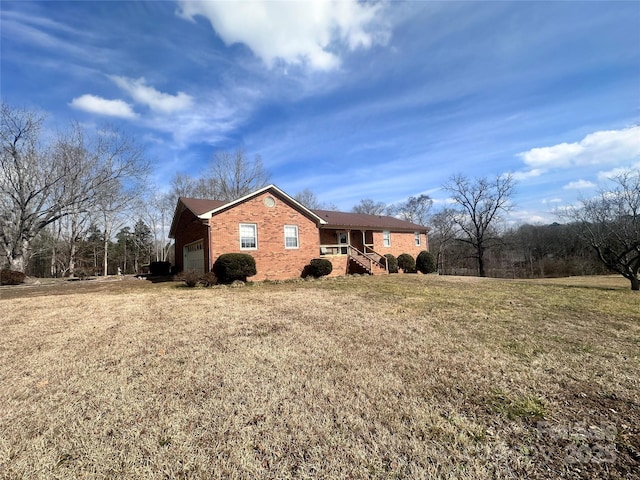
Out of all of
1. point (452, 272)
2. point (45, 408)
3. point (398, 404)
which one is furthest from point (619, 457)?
point (452, 272)

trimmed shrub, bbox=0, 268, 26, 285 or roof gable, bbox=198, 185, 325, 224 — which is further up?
roof gable, bbox=198, 185, 325, 224

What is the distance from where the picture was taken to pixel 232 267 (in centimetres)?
1441

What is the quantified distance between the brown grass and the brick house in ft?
29.7

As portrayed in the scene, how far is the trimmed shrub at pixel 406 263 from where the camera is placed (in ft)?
77.9

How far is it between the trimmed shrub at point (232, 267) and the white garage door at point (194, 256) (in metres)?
2.51

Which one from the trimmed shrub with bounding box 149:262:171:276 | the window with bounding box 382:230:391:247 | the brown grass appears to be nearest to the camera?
the brown grass

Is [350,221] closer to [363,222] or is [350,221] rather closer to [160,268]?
[363,222]

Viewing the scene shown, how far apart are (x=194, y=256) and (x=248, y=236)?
4.80m

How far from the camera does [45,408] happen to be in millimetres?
3312

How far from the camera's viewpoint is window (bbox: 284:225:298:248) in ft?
56.7

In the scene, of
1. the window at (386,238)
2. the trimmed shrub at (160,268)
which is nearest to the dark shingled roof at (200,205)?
the trimmed shrub at (160,268)

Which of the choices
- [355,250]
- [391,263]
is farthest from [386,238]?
[355,250]

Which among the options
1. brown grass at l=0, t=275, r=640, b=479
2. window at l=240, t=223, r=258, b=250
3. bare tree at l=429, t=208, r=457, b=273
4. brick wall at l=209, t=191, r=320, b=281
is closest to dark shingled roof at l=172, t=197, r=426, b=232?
brick wall at l=209, t=191, r=320, b=281

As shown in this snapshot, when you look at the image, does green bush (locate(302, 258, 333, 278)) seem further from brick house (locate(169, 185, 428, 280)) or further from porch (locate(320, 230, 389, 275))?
porch (locate(320, 230, 389, 275))
